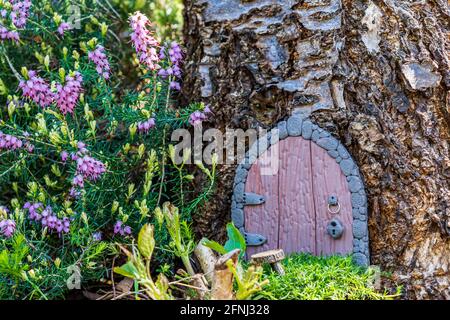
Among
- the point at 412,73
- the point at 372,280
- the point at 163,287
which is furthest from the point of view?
the point at 412,73

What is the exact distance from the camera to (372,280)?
2918 mm

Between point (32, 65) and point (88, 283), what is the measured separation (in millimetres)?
1305

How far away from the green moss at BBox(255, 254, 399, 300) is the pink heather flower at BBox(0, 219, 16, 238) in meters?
1.13

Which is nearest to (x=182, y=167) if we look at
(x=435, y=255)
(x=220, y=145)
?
(x=220, y=145)

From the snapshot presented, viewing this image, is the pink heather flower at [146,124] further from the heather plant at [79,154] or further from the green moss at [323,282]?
the green moss at [323,282]

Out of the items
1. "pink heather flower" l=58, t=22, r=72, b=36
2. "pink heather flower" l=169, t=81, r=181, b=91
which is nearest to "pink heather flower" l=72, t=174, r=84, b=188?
"pink heather flower" l=169, t=81, r=181, b=91

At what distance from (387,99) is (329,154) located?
39 centimetres

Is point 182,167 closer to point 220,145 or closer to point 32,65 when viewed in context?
point 220,145

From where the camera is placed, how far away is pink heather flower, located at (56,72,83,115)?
10.3ft

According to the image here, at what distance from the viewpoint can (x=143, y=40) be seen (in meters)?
3.17

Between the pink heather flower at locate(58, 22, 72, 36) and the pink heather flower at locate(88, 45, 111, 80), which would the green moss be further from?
the pink heather flower at locate(58, 22, 72, 36)

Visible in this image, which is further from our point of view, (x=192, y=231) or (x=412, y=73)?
(x=192, y=231)

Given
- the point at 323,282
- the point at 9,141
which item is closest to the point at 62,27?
the point at 9,141

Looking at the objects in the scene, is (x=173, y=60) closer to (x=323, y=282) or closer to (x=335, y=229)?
(x=335, y=229)
